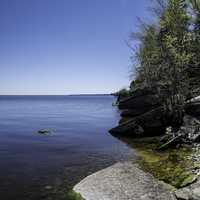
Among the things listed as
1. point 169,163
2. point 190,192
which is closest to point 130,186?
point 190,192

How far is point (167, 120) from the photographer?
92.4 feet

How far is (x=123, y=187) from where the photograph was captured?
1199cm

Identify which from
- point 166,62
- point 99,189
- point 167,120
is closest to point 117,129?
point 167,120

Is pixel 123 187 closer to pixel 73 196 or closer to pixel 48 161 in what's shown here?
pixel 73 196

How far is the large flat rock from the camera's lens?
11.2 metres

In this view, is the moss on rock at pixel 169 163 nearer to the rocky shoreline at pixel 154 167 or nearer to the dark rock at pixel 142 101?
the rocky shoreline at pixel 154 167

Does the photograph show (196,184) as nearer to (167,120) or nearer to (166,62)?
(167,120)

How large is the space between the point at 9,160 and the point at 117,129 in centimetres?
1512

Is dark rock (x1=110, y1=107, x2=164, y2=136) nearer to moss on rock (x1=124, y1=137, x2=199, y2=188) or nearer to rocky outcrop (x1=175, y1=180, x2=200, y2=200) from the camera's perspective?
moss on rock (x1=124, y1=137, x2=199, y2=188)

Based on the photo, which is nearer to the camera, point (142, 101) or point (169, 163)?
point (169, 163)

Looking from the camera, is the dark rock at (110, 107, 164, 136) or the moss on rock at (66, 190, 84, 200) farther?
the dark rock at (110, 107, 164, 136)

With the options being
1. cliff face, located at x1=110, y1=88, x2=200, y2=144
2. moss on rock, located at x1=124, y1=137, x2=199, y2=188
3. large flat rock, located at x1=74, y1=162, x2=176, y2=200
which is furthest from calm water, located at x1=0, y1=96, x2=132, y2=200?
cliff face, located at x1=110, y1=88, x2=200, y2=144

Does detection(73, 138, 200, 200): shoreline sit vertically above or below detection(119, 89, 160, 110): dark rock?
below

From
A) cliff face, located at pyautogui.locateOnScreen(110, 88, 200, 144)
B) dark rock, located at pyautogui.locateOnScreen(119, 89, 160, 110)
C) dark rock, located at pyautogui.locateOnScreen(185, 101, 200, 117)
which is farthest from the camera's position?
dark rock, located at pyautogui.locateOnScreen(119, 89, 160, 110)
